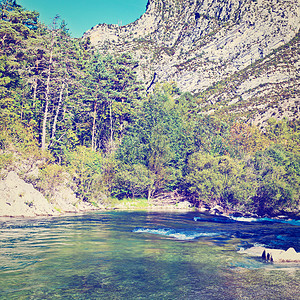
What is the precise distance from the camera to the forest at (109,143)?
42906 mm

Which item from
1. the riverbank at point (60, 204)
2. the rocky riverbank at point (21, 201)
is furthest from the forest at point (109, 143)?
the rocky riverbank at point (21, 201)

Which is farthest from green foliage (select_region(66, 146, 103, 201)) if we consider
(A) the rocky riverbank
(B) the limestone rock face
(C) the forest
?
(B) the limestone rock face

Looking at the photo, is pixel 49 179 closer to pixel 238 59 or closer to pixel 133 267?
pixel 133 267

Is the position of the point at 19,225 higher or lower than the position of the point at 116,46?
lower

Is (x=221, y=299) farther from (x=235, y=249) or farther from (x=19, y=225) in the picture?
(x=19, y=225)

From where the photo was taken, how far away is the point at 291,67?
13600 centimetres

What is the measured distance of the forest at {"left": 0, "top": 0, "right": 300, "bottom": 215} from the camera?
42906 mm

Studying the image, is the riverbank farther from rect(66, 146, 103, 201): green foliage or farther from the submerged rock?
the submerged rock

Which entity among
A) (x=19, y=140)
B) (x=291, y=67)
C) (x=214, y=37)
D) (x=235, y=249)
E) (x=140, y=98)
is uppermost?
(x=214, y=37)

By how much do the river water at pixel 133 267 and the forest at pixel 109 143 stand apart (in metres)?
18.9

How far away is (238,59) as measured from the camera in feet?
539

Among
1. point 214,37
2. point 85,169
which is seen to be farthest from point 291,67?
point 85,169

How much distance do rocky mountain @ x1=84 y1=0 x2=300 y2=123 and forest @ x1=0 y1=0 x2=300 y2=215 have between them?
5044cm

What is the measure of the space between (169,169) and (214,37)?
144 metres
